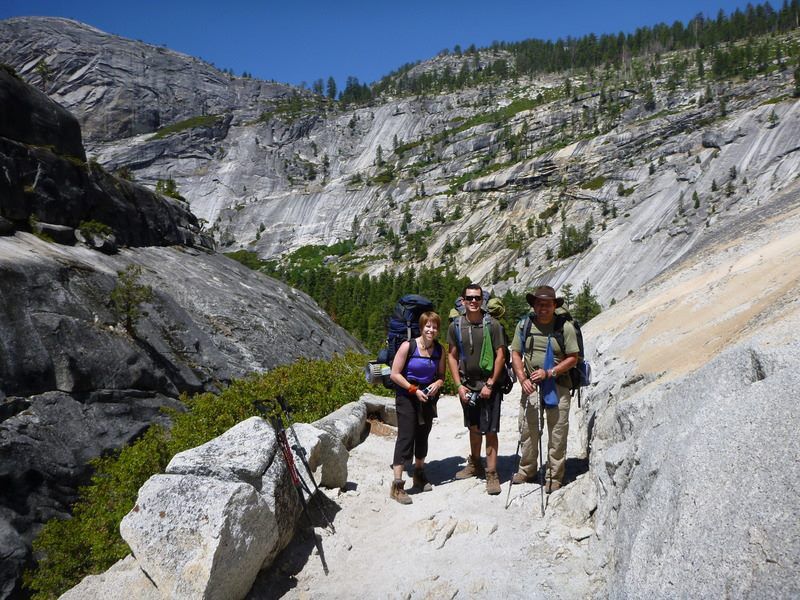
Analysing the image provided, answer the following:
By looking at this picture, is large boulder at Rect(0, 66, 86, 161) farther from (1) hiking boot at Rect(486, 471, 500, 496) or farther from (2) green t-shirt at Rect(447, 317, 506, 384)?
(1) hiking boot at Rect(486, 471, 500, 496)

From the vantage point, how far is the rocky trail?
14.5 feet

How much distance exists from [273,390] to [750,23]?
194 metres

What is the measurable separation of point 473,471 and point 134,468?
566cm

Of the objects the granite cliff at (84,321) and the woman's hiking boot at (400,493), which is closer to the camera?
the woman's hiking boot at (400,493)

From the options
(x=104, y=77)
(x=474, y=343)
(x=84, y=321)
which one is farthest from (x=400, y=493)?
(x=104, y=77)

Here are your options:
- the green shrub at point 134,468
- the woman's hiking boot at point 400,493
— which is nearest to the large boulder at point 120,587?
the green shrub at point 134,468

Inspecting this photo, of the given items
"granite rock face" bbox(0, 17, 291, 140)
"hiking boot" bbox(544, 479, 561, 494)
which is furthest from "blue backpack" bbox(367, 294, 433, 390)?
"granite rock face" bbox(0, 17, 291, 140)

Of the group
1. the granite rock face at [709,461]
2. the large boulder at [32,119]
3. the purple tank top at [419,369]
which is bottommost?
the granite rock face at [709,461]

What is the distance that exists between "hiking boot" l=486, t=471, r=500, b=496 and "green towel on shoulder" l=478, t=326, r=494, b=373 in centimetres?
126

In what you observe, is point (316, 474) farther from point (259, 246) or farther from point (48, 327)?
point (259, 246)

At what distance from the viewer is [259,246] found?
425ft

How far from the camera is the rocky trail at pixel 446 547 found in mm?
4418

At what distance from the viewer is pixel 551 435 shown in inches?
231

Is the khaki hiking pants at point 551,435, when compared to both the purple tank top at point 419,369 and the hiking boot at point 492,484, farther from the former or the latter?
the purple tank top at point 419,369
